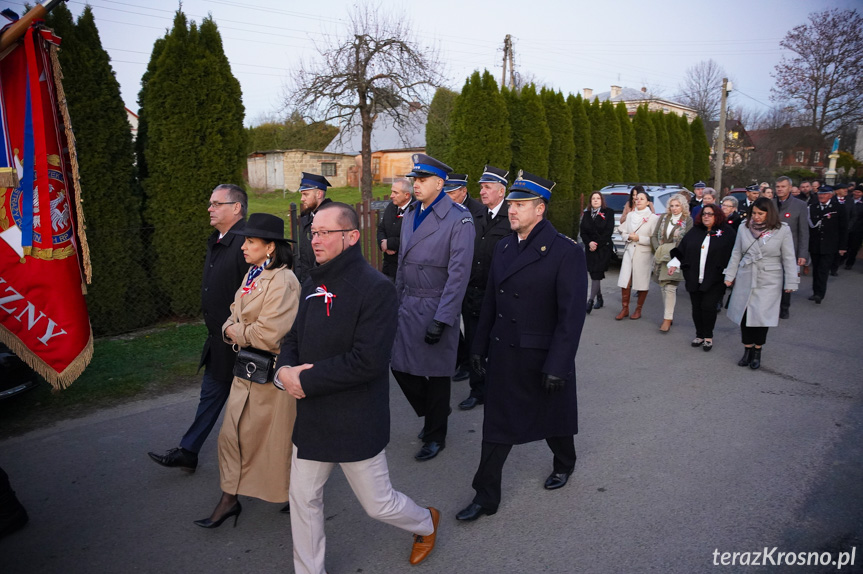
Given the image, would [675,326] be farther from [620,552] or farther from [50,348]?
[50,348]

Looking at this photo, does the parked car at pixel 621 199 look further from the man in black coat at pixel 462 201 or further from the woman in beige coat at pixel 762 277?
the man in black coat at pixel 462 201

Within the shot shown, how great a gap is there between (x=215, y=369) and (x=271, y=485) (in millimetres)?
965

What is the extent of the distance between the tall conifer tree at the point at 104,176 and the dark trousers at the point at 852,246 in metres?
14.4

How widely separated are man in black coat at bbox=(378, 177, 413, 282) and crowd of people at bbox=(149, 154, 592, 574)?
2.39 meters

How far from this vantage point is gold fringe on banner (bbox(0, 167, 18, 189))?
3.26m

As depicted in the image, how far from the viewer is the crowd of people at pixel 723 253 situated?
685 cm

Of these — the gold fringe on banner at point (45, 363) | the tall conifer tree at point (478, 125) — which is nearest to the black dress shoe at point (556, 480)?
the gold fringe on banner at point (45, 363)

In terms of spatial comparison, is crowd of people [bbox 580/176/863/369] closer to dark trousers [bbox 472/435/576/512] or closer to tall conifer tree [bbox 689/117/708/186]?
dark trousers [bbox 472/435/576/512]

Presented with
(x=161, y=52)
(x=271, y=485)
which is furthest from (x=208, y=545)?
(x=161, y=52)

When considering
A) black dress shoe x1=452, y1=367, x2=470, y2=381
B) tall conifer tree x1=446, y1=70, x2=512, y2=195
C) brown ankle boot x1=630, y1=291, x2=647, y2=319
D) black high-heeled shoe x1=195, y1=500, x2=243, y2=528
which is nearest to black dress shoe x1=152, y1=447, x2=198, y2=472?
black high-heeled shoe x1=195, y1=500, x2=243, y2=528

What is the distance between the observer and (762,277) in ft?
22.6

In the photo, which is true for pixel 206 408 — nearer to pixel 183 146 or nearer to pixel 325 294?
pixel 325 294

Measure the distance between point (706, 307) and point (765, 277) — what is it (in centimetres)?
79

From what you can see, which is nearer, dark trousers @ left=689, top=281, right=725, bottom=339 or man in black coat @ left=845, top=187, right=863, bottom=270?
dark trousers @ left=689, top=281, right=725, bottom=339
